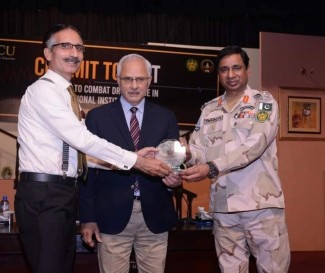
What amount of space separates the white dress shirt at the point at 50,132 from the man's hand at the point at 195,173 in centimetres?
48

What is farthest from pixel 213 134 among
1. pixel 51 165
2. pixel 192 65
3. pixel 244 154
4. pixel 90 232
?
pixel 192 65

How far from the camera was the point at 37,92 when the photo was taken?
2082 mm

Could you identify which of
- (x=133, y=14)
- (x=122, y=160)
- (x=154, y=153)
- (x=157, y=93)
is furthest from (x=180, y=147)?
(x=133, y=14)

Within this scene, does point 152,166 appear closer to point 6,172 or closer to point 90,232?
point 90,232

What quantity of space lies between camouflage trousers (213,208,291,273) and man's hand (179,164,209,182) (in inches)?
9.9

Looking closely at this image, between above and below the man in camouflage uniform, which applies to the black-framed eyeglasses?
above

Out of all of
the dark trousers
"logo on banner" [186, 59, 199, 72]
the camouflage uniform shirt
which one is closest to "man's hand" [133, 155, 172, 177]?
the camouflage uniform shirt

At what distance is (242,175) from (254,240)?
332 millimetres

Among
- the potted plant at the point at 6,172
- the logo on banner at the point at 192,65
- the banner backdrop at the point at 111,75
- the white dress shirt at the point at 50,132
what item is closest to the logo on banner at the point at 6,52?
the banner backdrop at the point at 111,75

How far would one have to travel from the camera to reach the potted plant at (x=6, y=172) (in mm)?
5148

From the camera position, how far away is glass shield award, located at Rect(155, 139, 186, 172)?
238 centimetres

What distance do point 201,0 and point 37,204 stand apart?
457 cm

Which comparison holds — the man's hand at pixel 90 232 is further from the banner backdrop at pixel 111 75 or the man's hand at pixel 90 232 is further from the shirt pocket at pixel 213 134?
the banner backdrop at pixel 111 75

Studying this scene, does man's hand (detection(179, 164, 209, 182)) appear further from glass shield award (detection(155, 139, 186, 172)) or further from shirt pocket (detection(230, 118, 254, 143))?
shirt pocket (detection(230, 118, 254, 143))
